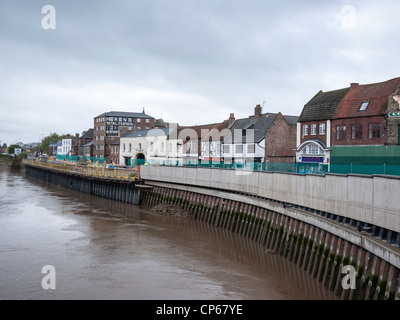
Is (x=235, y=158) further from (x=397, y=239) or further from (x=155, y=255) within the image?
(x=397, y=239)

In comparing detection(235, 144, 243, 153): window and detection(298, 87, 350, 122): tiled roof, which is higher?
detection(298, 87, 350, 122): tiled roof

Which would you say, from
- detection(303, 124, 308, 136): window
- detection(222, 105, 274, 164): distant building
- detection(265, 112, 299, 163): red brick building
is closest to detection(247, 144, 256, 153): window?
detection(222, 105, 274, 164): distant building

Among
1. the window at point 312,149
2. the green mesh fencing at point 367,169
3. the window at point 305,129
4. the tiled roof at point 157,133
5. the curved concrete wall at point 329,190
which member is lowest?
the curved concrete wall at point 329,190

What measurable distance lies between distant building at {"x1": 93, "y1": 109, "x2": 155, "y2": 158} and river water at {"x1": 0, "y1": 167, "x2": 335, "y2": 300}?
6629 cm

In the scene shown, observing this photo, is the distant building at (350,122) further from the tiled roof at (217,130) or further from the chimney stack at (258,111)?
the tiled roof at (217,130)

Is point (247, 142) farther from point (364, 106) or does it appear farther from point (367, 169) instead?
point (367, 169)

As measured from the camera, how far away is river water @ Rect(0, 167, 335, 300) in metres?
16.3

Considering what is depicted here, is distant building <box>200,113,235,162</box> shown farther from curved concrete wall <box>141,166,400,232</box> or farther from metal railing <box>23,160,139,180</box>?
curved concrete wall <box>141,166,400,232</box>

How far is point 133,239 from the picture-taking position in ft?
85.3

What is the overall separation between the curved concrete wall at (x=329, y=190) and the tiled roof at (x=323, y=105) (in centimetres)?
2060

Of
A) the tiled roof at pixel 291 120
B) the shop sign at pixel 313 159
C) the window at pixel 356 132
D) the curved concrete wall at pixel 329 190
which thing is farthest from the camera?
the tiled roof at pixel 291 120

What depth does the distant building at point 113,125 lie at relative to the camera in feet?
322

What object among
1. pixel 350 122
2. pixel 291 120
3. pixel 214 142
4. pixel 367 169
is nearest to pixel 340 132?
pixel 350 122

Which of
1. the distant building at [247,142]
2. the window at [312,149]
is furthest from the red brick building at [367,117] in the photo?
the distant building at [247,142]
